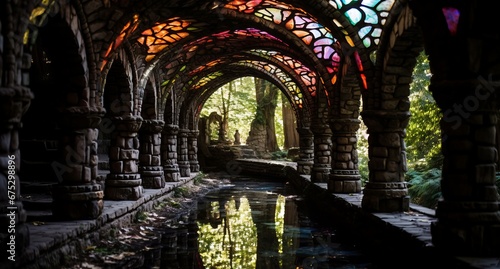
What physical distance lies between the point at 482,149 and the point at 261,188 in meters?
13.6

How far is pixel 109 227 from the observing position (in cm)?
804

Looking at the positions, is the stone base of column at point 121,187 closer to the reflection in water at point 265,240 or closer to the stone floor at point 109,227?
the stone floor at point 109,227

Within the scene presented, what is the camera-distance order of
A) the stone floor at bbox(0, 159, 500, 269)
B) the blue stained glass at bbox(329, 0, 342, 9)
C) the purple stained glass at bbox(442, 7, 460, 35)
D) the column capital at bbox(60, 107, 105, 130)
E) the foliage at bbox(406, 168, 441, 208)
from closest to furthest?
the stone floor at bbox(0, 159, 500, 269) → the purple stained glass at bbox(442, 7, 460, 35) → the column capital at bbox(60, 107, 105, 130) → the blue stained glass at bbox(329, 0, 342, 9) → the foliage at bbox(406, 168, 441, 208)

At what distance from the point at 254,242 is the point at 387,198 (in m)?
2.27

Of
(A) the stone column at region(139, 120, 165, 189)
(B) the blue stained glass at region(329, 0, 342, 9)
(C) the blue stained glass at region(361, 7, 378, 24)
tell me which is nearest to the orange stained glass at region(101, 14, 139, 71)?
(B) the blue stained glass at region(329, 0, 342, 9)

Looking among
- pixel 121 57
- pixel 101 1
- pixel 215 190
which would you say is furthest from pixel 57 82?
pixel 215 190

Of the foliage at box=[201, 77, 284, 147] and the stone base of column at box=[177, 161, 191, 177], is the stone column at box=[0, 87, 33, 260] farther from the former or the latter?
the foliage at box=[201, 77, 284, 147]

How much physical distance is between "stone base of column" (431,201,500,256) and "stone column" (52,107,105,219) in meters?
4.96

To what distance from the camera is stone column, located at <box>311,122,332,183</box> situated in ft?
48.4

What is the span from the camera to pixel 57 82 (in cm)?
743

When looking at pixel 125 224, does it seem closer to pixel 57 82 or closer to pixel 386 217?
pixel 57 82

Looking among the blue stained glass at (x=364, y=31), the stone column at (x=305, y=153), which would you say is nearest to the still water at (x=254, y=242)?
the blue stained glass at (x=364, y=31)

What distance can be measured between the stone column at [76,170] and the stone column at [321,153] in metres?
8.29

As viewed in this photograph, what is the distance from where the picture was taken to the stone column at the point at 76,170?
24.2ft
